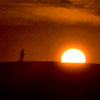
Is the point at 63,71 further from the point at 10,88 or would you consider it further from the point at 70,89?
the point at 10,88

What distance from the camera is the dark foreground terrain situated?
507 centimetres

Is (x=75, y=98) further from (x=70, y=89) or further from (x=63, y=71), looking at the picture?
(x=63, y=71)

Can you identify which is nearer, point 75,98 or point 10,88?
point 75,98

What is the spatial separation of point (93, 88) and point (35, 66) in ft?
3.14

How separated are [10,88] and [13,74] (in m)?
0.26

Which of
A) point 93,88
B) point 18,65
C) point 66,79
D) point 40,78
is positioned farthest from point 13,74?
point 93,88

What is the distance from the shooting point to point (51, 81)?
5.16m

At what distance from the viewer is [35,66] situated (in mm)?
5430

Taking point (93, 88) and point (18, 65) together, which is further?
point (18, 65)

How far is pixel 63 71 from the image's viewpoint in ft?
17.3

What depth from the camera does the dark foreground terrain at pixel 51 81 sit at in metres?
5.07

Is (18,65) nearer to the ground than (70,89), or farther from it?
farther from it

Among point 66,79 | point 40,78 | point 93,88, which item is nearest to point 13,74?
point 40,78

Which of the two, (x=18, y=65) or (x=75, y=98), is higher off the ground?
(x=18, y=65)
